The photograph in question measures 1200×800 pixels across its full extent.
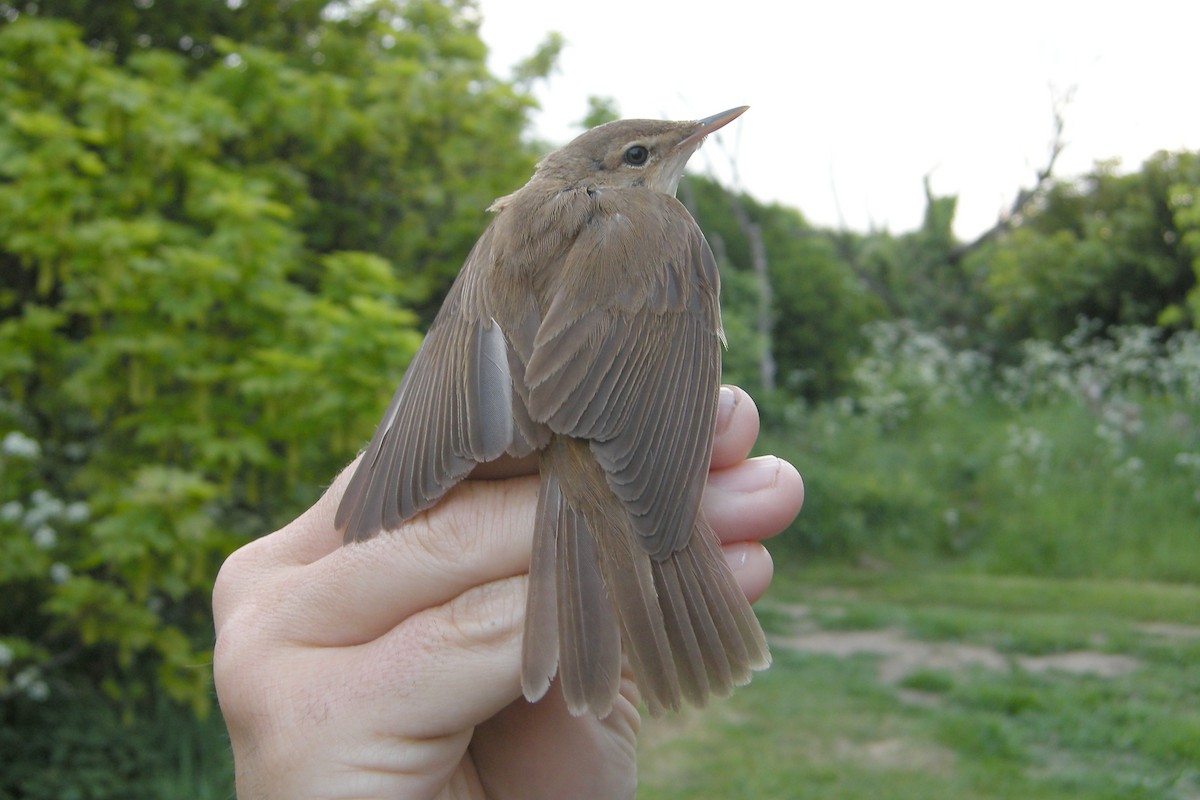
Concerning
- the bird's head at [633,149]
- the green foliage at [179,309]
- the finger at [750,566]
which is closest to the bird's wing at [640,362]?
the finger at [750,566]

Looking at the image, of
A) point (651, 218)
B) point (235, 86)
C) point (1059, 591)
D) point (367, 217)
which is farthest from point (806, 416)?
point (651, 218)

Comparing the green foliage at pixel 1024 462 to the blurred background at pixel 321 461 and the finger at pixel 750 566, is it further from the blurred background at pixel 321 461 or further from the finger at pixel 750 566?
the finger at pixel 750 566

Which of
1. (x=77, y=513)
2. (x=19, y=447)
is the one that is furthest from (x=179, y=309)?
(x=77, y=513)

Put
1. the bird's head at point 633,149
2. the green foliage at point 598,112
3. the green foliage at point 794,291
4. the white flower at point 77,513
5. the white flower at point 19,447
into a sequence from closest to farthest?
1. the bird's head at point 633,149
2. the white flower at point 19,447
3. the white flower at point 77,513
4. the green foliage at point 598,112
5. the green foliage at point 794,291

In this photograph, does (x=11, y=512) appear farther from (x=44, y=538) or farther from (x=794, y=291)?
(x=794, y=291)

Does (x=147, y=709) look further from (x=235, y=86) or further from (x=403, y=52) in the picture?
(x=403, y=52)

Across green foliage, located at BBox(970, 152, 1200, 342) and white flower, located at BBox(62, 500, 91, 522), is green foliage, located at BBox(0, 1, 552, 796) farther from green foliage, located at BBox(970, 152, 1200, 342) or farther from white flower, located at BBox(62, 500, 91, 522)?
green foliage, located at BBox(970, 152, 1200, 342)
